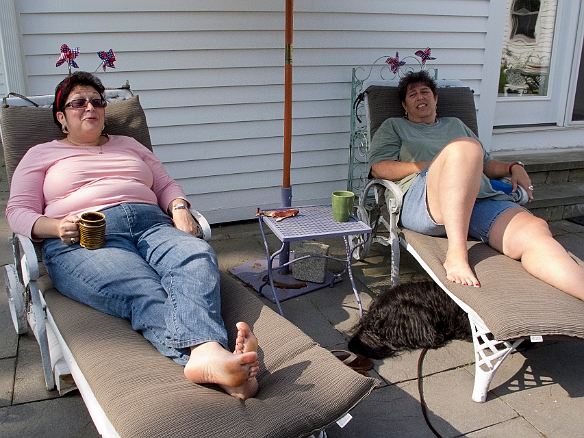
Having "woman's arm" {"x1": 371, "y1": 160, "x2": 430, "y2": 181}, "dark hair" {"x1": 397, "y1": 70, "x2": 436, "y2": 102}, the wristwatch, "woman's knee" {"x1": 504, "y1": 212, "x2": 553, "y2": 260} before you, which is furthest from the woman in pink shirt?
"dark hair" {"x1": 397, "y1": 70, "x2": 436, "y2": 102}

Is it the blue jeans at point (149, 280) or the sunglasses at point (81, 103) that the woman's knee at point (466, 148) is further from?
the sunglasses at point (81, 103)

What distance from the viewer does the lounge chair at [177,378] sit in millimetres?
1436

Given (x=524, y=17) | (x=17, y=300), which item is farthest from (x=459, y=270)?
(x=524, y=17)

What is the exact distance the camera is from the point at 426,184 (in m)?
2.76

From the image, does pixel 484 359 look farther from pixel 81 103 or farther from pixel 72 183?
pixel 81 103

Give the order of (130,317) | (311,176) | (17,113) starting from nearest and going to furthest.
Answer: (130,317) → (17,113) → (311,176)

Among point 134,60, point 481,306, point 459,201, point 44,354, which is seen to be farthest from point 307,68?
point 44,354

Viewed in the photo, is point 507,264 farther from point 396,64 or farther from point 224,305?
point 396,64

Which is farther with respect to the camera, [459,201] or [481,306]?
[459,201]

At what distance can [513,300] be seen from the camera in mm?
2072

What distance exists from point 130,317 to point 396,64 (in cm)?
268

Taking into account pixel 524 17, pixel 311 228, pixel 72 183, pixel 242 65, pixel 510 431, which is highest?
pixel 524 17

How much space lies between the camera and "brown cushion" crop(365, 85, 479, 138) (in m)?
3.44

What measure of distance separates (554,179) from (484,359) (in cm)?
318
